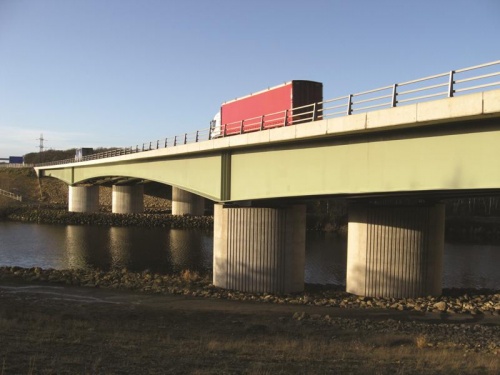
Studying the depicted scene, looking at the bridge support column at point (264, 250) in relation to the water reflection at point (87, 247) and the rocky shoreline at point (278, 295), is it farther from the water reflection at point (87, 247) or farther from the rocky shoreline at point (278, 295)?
the water reflection at point (87, 247)

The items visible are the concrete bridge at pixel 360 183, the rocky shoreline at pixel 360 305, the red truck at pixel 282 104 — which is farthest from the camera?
the red truck at pixel 282 104

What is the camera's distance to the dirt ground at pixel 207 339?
8875mm

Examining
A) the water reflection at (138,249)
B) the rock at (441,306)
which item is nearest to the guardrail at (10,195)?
the water reflection at (138,249)

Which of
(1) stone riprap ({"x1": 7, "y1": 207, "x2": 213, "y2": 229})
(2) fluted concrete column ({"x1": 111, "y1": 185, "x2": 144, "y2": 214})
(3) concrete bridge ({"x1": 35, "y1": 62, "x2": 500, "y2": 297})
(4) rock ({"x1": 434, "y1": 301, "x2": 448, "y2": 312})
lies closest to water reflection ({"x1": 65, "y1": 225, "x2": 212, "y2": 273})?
(1) stone riprap ({"x1": 7, "y1": 207, "x2": 213, "y2": 229})

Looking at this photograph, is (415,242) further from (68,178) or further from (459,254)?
(68,178)

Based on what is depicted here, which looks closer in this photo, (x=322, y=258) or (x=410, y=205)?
(x=410, y=205)

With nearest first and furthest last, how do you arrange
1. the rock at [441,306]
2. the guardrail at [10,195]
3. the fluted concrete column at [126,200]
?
the rock at [441,306], the fluted concrete column at [126,200], the guardrail at [10,195]

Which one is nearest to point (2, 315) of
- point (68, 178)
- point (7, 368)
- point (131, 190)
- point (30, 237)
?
point (7, 368)

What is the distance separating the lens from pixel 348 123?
1636 cm

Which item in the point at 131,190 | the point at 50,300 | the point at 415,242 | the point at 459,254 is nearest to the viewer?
the point at 50,300

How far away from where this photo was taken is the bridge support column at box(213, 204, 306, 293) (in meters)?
21.8

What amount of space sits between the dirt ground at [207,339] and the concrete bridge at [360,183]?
3.14 meters

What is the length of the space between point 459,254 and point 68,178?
51282 millimetres

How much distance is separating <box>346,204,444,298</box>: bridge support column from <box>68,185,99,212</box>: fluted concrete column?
5211 centimetres
